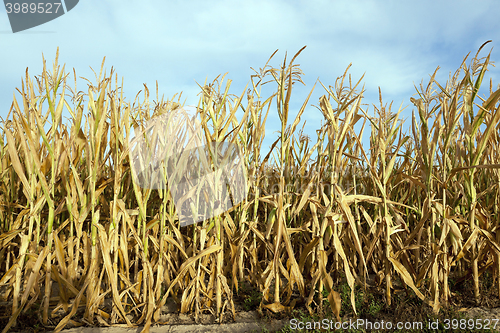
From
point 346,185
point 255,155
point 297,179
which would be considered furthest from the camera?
point 346,185

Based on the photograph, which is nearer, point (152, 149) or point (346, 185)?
point (152, 149)

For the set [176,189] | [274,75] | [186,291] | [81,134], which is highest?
[274,75]

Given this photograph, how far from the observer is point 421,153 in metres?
2.06

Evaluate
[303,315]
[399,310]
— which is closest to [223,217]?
[303,315]

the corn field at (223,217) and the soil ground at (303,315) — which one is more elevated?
the corn field at (223,217)

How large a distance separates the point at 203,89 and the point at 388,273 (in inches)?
68.9

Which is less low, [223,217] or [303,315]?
[223,217]

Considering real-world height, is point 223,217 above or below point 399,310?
above

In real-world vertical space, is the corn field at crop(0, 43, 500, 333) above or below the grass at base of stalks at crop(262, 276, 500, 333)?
above

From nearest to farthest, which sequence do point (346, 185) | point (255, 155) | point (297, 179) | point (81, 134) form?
point (81, 134) → point (255, 155) → point (297, 179) → point (346, 185)

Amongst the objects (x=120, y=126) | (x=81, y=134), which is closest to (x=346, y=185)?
(x=120, y=126)

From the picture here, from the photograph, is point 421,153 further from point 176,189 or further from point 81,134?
point 81,134

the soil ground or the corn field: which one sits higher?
the corn field

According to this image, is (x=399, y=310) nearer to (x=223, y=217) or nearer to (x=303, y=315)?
(x=303, y=315)
